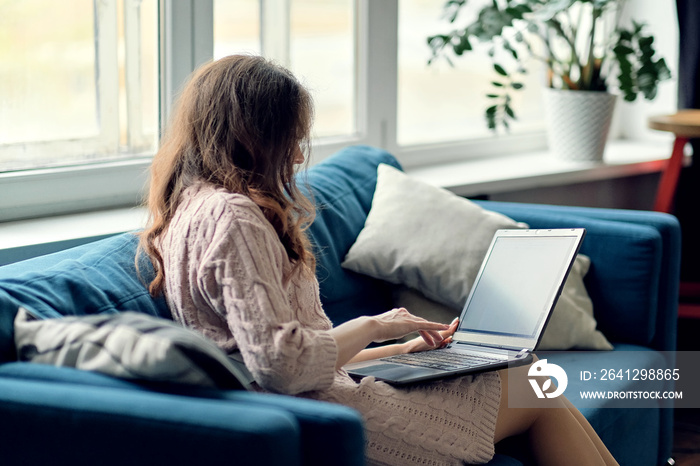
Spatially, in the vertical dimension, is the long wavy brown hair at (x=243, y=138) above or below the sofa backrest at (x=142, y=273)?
above

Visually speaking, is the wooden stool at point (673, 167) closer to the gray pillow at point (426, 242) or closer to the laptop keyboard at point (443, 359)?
the gray pillow at point (426, 242)

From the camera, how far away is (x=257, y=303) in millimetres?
1186

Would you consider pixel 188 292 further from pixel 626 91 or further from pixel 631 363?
pixel 626 91

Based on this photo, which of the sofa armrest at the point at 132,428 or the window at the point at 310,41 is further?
the window at the point at 310,41

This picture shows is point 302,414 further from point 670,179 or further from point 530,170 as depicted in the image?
point 670,179

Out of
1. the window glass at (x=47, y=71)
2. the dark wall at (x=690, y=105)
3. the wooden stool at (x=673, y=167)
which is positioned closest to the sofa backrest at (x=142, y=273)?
the window glass at (x=47, y=71)

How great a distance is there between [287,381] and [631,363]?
1.14 m

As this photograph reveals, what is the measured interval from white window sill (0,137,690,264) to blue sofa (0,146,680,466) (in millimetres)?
315

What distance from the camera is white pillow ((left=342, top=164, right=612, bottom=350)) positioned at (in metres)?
2.02

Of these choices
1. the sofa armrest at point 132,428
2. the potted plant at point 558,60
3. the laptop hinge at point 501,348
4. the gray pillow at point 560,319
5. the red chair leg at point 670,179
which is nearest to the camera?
the sofa armrest at point 132,428

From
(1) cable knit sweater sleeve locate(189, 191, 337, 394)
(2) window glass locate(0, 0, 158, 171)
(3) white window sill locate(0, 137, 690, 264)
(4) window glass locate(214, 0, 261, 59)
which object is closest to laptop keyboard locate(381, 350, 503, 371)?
(1) cable knit sweater sleeve locate(189, 191, 337, 394)

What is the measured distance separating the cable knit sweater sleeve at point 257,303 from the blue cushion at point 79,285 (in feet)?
0.72

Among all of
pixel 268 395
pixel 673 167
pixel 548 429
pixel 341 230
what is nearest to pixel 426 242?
pixel 341 230

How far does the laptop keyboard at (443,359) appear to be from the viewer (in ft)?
4.83
